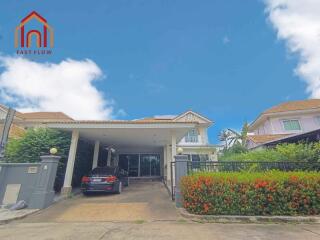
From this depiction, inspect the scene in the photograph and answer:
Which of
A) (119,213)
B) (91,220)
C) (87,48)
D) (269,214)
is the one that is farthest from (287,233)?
(87,48)

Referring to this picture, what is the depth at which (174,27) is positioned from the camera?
460 inches

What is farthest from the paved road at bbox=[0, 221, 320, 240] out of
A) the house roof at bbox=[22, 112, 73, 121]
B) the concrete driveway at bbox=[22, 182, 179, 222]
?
the house roof at bbox=[22, 112, 73, 121]

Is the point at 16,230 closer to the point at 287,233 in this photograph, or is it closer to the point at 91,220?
the point at 91,220

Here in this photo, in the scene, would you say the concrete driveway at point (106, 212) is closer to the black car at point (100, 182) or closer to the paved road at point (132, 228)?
the paved road at point (132, 228)

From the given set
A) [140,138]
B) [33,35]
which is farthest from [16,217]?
[33,35]

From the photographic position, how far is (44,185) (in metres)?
7.15

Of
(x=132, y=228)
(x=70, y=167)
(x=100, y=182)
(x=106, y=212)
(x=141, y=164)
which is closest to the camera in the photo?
(x=132, y=228)

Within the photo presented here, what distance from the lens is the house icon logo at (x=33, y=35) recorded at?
348 inches

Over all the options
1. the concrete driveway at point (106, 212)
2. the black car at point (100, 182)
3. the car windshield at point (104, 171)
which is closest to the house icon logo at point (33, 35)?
the car windshield at point (104, 171)

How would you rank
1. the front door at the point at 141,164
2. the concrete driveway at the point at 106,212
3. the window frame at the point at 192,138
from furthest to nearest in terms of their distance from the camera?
the window frame at the point at 192,138 → the front door at the point at 141,164 → the concrete driveway at the point at 106,212

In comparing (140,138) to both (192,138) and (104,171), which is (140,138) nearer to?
(104,171)

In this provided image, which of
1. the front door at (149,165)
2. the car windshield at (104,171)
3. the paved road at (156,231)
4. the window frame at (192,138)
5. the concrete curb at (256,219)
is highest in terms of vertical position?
the window frame at (192,138)

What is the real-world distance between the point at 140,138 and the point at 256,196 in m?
8.54

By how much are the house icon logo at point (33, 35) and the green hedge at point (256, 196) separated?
9.84m
